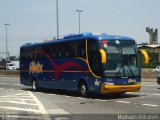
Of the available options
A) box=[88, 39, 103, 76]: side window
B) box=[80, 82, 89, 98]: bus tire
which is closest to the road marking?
box=[88, 39, 103, 76]: side window

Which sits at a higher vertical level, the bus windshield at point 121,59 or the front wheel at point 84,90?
the bus windshield at point 121,59

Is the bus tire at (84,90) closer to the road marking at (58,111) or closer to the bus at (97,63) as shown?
the bus at (97,63)

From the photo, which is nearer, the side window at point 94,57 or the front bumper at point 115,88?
the front bumper at point 115,88

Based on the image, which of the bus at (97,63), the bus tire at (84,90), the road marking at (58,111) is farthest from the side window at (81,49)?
the road marking at (58,111)

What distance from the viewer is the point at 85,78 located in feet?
74.4

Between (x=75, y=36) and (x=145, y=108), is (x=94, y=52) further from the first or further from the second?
(x=145, y=108)

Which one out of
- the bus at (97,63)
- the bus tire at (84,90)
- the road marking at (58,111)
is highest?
the bus at (97,63)

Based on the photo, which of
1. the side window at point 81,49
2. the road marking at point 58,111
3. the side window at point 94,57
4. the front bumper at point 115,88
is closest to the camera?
the road marking at point 58,111

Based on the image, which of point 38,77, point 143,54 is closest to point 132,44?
point 143,54

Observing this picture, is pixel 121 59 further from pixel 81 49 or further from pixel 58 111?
pixel 58 111

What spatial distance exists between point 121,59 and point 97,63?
1181 mm

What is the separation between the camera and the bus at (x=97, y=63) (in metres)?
21.2

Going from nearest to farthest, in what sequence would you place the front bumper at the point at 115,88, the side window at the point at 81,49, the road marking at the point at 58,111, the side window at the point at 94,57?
the road marking at the point at 58,111 → the front bumper at the point at 115,88 → the side window at the point at 94,57 → the side window at the point at 81,49

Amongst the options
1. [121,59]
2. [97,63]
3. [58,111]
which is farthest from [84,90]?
[58,111]
